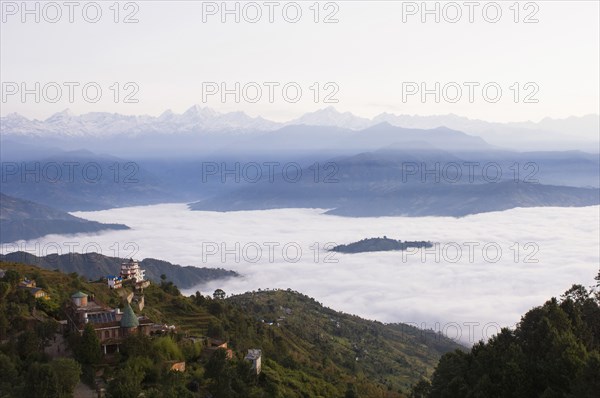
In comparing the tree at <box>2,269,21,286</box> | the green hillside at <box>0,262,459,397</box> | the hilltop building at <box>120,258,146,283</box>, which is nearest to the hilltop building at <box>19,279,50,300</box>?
the tree at <box>2,269,21,286</box>

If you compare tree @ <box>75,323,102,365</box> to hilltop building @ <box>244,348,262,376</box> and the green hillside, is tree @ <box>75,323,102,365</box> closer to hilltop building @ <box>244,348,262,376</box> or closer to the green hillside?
the green hillside

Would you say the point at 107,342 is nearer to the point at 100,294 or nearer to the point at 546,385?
the point at 100,294

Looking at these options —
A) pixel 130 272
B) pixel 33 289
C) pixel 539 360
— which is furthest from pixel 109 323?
pixel 130 272

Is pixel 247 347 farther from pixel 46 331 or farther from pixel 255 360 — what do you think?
pixel 46 331

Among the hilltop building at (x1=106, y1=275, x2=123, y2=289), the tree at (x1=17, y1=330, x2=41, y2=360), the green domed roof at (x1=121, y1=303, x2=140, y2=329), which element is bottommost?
the hilltop building at (x1=106, y1=275, x2=123, y2=289)

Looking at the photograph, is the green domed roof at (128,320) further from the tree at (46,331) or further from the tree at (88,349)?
the tree at (46,331)
